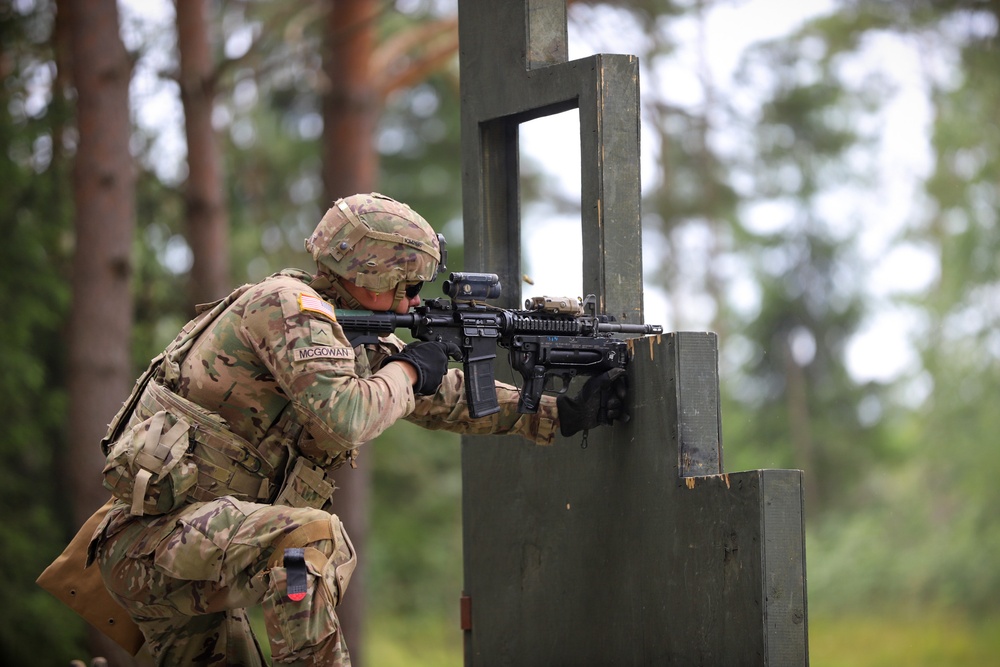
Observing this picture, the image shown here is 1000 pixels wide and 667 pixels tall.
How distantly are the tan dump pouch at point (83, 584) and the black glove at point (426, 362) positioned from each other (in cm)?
122

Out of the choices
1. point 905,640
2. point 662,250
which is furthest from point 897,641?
point 662,250

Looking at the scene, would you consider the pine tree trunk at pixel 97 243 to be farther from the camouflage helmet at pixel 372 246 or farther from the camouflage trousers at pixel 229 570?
the camouflage helmet at pixel 372 246

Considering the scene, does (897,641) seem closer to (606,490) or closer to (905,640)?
(905,640)

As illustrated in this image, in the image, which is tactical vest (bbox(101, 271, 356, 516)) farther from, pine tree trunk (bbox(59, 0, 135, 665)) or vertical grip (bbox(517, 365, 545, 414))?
pine tree trunk (bbox(59, 0, 135, 665))

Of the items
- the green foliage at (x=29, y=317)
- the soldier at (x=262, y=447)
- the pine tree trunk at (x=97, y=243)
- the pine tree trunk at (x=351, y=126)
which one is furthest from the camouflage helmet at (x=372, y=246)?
the green foliage at (x=29, y=317)

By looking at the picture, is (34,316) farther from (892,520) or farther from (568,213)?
(892,520)

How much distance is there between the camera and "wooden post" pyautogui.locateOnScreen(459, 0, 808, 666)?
4328mm

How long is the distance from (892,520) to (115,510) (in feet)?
51.1

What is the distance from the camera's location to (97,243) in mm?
9719

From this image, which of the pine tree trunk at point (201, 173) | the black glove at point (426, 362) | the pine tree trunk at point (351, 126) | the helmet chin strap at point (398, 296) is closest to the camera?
the black glove at point (426, 362)

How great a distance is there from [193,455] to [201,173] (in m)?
7.95

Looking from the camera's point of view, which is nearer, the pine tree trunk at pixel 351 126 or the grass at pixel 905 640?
the pine tree trunk at pixel 351 126

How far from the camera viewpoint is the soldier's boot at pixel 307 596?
4.00 m

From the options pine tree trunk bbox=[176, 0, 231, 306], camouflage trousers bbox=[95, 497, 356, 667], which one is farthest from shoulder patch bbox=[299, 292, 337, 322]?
pine tree trunk bbox=[176, 0, 231, 306]
